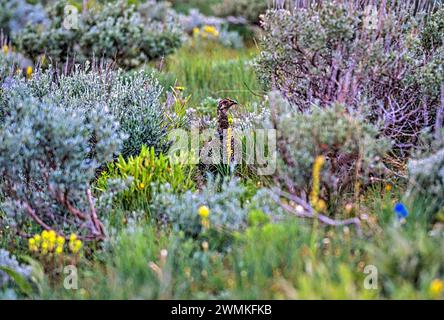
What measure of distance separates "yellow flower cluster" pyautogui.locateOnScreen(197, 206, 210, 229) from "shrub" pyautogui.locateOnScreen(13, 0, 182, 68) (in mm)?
4191

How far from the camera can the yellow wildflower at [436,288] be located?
2.76m

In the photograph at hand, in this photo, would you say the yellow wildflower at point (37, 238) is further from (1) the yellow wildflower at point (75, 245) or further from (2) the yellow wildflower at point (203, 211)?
(2) the yellow wildflower at point (203, 211)

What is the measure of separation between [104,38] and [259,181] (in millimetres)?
3828

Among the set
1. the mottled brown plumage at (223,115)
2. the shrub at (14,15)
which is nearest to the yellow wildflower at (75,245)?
the mottled brown plumage at (223,115)

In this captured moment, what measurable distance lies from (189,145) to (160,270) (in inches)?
70.1

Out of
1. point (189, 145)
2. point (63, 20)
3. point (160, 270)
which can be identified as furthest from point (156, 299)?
point (63, 20)

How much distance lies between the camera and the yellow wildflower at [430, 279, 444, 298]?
276cm

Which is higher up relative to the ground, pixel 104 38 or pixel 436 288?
pixel 436 288

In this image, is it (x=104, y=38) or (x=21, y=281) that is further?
(x=104, y=38)

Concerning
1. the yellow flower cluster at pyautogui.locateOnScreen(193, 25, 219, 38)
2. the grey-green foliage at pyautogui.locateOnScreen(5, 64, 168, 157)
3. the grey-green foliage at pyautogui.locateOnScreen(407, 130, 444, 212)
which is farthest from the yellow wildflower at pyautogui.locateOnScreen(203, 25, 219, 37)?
the grey-green foliage at pyautogui.locateOnScreen(407, 130, 444, 212)

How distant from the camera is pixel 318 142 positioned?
12.2 feet

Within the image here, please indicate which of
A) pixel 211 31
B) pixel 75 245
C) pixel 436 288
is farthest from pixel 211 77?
pixel 436 288

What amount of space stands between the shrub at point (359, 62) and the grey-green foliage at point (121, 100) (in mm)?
932

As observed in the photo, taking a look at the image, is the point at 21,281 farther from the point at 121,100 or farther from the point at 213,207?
the point at 121,100
